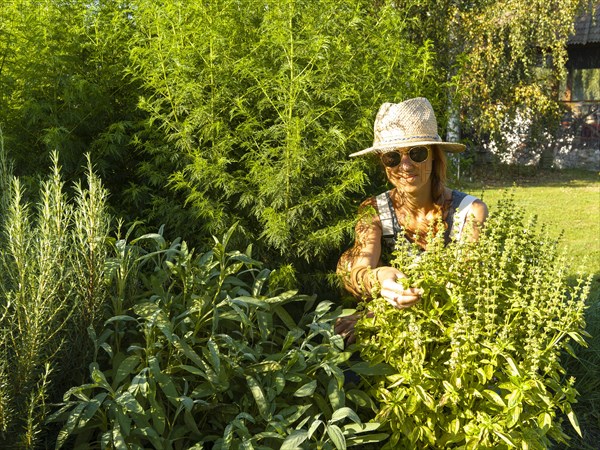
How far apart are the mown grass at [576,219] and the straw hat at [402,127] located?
0.56 metres

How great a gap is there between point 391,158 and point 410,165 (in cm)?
9

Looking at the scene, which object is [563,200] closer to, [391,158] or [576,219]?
[576,219]

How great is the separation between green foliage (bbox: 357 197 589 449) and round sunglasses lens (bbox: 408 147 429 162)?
51cm

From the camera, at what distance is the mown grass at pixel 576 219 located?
338 centimetres

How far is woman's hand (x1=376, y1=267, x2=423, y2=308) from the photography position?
231 cm

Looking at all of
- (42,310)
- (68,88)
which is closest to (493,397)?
(42,310)

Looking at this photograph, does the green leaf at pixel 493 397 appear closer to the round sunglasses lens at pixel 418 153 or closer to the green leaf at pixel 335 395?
the green leaf at pixel 335 395

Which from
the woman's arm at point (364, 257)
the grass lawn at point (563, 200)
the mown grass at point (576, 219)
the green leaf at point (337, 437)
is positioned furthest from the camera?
the grass lawn at point (563, 200)

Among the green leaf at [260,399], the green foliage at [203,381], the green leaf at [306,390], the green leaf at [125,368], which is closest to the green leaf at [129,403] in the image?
the green foliage at [203,381]

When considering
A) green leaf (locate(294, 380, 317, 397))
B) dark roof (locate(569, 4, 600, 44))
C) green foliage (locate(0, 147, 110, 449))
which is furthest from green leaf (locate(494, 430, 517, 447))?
dark roof (locate(569, 4, 600, 44))

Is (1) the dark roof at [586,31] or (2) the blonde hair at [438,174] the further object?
(1) the dark roof at [586,31]

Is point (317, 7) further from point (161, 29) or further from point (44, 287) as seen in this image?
point (44, 287)

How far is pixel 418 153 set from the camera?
2893 mm

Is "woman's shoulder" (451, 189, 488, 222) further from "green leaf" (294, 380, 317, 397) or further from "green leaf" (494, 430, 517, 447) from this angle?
"green leaf" (294, 380, 317, 397)
